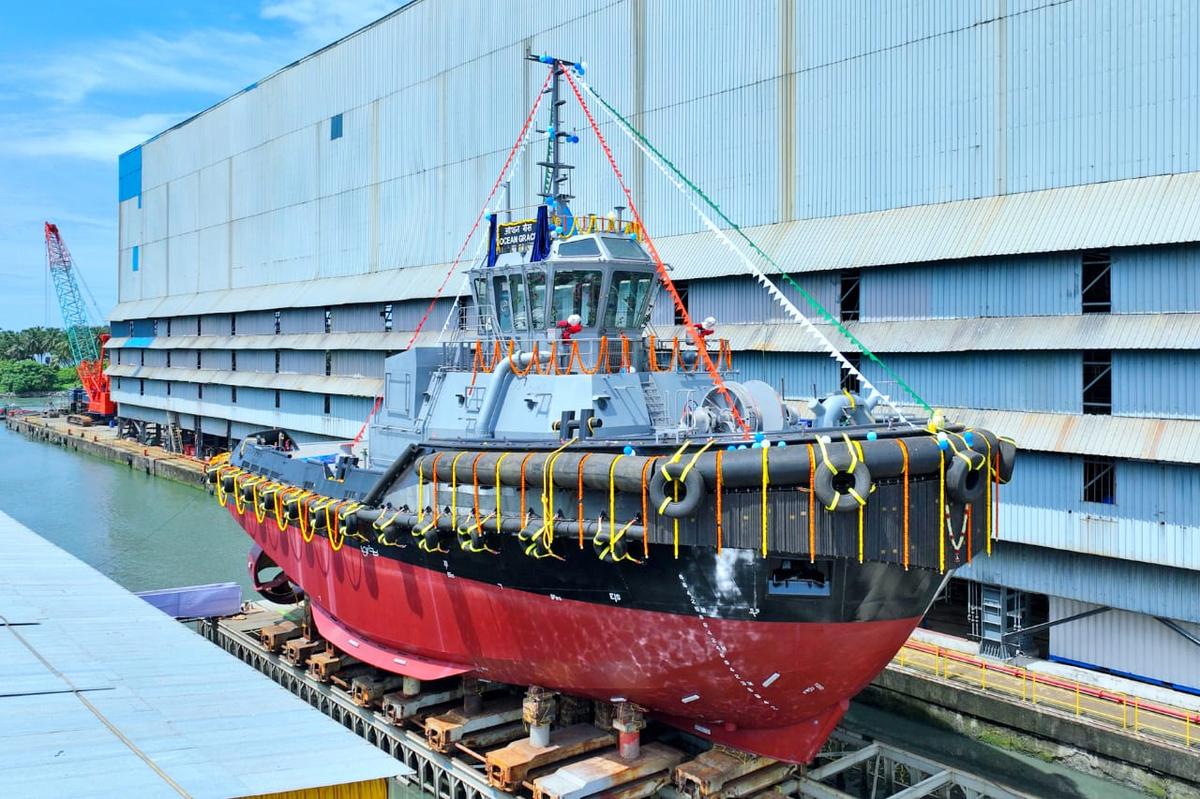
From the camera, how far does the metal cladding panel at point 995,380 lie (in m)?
16.5

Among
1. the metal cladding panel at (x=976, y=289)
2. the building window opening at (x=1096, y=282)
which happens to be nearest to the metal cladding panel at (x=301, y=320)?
the metal cladding panel at (x=976, y=289)

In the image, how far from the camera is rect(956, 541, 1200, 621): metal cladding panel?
50.2ft

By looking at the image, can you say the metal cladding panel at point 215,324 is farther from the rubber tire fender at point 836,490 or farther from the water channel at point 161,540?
the rubber tire fender at point 836,490

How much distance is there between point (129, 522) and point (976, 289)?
2893 centimetres

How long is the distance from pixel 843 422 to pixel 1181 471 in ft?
22.4

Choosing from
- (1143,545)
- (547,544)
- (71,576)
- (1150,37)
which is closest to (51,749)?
(547,544)

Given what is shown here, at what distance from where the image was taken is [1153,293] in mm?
15461

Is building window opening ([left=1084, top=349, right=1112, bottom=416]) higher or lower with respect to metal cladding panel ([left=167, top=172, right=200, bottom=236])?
lower

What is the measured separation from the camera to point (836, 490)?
9.38 meters

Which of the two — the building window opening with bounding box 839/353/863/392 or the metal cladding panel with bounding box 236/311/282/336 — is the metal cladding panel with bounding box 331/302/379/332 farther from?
the building window opening with bounding box 839/353/863/392

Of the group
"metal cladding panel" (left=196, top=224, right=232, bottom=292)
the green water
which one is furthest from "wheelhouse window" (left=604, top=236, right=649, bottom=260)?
"metal cladding panel" (left=196, top=224, right=232, bottom=292)

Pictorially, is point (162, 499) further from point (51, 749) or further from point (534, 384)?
point (51, 749)

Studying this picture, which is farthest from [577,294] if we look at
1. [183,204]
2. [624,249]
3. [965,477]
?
[183,204]

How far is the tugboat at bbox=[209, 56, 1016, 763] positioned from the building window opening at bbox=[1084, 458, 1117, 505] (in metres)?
5.74
